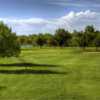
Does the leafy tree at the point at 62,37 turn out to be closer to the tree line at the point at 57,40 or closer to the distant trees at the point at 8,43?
the tree line at the point at 57,40

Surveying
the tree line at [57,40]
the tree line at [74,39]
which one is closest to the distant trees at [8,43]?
the tree line at [57,40]

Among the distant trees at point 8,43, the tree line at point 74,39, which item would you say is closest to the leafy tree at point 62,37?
the tree line at point 74,39

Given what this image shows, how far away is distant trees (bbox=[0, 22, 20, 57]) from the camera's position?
50.6 m

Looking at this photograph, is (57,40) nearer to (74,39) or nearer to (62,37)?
(62,37)

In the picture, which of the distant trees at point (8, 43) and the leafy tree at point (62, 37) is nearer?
the distant trees at point (8, 43)

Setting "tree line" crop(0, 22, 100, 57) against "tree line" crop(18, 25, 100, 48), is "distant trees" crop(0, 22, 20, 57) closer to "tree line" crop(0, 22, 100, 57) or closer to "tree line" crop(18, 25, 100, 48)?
"tree line" crop(0, 22, 100, 57)

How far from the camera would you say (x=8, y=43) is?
2074 inches

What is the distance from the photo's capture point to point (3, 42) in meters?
51.2

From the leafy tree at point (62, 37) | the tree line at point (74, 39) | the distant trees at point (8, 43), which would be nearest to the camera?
the distant trees at point (8, 43)

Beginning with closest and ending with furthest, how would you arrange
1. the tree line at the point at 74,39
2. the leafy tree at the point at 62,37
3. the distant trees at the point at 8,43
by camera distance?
1. the distant trees at the point at 8,43
2. the tree line at the point at 74,39
3. the leafy tree at the point at 62,37

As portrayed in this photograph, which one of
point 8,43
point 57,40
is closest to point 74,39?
point 57,40

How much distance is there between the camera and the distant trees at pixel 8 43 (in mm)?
50625

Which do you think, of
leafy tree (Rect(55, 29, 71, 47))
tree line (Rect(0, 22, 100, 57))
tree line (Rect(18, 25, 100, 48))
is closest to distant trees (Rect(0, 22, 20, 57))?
tree line (Rect(0, 22, 100, 57))

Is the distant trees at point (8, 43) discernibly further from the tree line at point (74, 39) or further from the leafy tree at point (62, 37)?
the leafy tree at point (62, 37)
